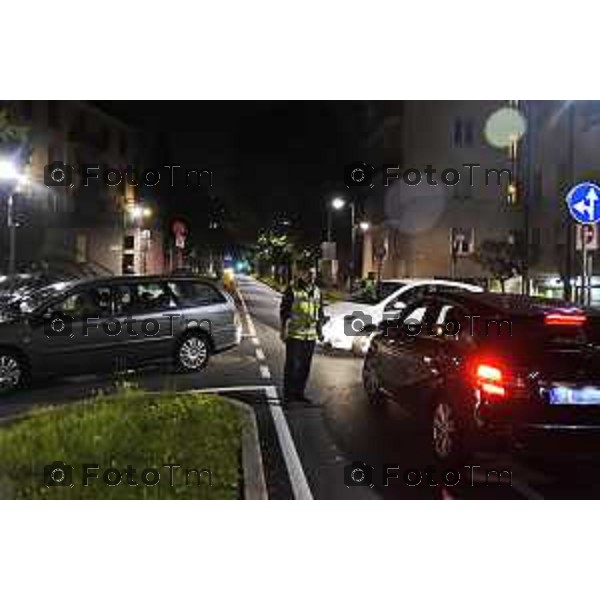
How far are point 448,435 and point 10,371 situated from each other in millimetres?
6629

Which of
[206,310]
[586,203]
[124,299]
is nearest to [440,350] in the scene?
[586,203]

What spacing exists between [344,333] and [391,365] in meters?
7.21

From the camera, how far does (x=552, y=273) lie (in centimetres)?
3909

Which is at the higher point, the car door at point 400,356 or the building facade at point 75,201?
the building facade at point 75,201

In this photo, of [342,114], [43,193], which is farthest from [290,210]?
[43,193]

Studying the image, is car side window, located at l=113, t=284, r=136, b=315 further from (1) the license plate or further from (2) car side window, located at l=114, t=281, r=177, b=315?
(1) the license plate

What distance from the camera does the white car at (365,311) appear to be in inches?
678

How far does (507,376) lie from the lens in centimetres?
766

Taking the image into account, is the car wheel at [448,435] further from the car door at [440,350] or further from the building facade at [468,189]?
the building facade at [468,189]

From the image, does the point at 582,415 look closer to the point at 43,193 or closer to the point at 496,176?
the point at 496,176

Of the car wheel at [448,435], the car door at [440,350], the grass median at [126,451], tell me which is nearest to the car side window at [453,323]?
the car door at [440,350]

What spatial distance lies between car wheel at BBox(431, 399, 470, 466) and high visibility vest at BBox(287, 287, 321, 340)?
333 centimetres

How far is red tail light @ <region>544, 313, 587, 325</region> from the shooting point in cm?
812

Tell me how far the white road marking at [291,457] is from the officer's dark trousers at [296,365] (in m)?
0.37
